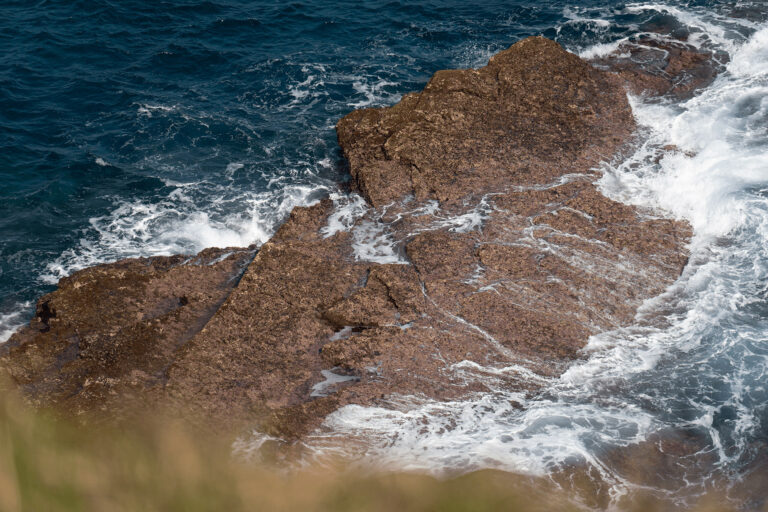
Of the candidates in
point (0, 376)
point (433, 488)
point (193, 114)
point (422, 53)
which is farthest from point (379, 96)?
point (0, 376)

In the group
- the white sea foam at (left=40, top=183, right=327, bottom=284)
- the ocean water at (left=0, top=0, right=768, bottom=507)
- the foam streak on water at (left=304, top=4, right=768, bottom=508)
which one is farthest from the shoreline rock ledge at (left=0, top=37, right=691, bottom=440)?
the white sea foam at (left=40, top=183, right=327, bottom=284)

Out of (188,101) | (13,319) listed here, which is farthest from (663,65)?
(13,319)

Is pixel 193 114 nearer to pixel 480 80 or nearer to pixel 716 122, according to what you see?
pixel 480 80

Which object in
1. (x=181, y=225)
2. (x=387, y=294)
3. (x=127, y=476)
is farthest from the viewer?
(x=181, y=225)

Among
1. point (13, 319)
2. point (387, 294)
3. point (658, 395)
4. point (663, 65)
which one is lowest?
point (13, 319)

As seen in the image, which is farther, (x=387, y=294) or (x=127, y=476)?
(x=387, y=294)

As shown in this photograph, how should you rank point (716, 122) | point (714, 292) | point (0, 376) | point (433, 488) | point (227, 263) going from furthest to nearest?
1. point (716, 122)
2. point (227, 263)
3. point (714, 292)
4. point (433, 488)
5. point (0, 376)

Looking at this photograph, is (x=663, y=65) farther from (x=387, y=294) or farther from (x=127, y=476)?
(x=127, y=476)

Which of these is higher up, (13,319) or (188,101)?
(188,101)

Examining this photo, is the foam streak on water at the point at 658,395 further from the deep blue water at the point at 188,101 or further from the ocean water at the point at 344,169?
the deep blue water at the point at 188,101
